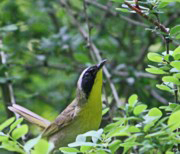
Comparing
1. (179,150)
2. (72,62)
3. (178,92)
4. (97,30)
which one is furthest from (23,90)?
(179,150)

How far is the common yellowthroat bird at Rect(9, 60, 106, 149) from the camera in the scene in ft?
10.9

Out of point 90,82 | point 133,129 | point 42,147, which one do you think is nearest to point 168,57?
point 133,129

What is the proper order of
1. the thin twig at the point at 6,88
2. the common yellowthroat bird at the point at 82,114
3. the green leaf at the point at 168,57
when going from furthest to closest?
the thin twig at the point at 6,88 → the common yellowthroat bird at the point at 82,114 → the green leaf at the point at 168,57

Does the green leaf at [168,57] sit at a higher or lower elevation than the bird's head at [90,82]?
higher

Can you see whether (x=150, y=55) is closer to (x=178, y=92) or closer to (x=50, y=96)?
(x=178, y=92)

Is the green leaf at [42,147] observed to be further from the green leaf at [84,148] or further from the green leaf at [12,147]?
the green leaf at [84,148]

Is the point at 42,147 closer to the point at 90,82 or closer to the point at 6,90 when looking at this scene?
the point at 90,82

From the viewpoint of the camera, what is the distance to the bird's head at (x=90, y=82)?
11.6 feet

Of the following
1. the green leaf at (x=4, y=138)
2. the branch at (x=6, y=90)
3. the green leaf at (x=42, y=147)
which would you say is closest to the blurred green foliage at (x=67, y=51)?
the branch at (x=6, y=90)

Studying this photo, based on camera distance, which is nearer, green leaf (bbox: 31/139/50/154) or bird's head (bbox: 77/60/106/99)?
green leaf (bbox: 31/139/50/154)

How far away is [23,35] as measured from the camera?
5102 millimetres

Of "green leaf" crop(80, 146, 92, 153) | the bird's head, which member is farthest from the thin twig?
"green leaf" crop(80, 146, 92, 153)

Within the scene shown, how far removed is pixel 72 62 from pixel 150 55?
10.5ft

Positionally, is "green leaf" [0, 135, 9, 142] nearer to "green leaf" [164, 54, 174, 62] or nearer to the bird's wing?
"green leaf" [164, 54, 174, 62]
